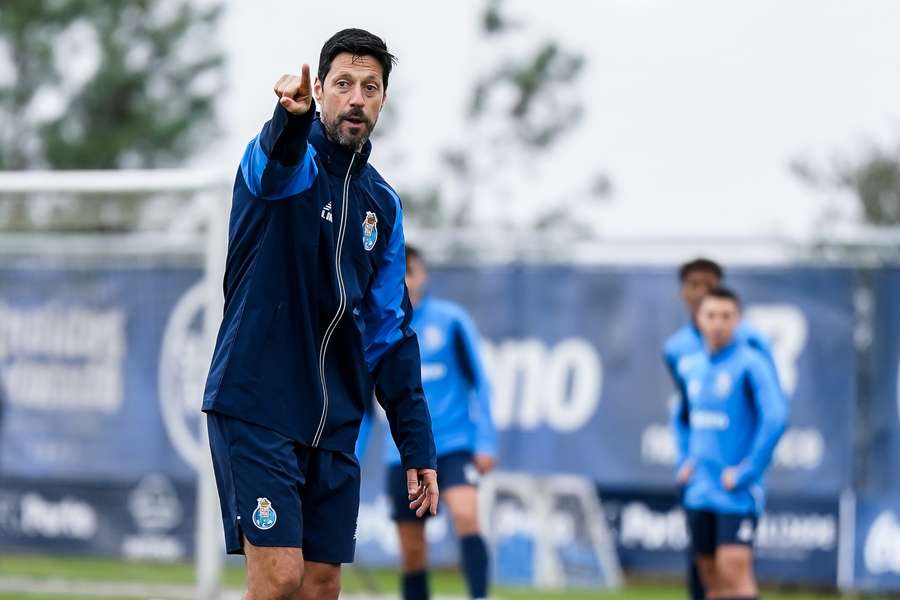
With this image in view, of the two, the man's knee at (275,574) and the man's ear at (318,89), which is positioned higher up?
the man's ear at (318,89)

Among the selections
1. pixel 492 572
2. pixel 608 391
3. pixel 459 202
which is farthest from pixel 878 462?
pixel 459 202

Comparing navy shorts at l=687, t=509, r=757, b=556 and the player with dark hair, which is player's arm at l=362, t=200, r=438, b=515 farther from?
navy shorts at l=687, t=509, r=757, b=556

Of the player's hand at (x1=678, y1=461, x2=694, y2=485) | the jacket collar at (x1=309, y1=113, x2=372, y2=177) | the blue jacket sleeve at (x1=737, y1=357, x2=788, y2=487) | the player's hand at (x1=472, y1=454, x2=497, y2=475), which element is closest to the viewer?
the jacket collar at (x1=309, y1=113, x2=372, y2=177)

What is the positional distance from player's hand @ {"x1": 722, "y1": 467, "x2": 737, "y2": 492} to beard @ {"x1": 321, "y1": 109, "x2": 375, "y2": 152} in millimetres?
4142

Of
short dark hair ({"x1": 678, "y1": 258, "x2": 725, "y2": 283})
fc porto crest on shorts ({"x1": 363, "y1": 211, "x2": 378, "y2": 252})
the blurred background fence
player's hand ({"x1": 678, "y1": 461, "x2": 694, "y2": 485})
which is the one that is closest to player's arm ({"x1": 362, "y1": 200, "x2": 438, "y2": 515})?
fc porto crest on shorts ({"x1": 363, "y1": 211, "x2": 378, "y2": 252})

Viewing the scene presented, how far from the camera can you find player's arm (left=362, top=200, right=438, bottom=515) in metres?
5.69

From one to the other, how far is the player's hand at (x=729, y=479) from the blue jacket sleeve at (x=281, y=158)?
4.24 metres

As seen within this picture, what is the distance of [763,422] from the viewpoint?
873cm

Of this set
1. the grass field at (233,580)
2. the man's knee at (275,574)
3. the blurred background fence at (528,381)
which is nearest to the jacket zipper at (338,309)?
the man's knee at (275,574)

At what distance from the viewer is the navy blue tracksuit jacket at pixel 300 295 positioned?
525cm

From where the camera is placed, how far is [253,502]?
520 centimetres

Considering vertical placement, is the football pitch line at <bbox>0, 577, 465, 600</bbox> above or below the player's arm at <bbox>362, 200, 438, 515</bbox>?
below

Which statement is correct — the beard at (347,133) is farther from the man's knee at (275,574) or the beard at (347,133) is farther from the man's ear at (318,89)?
the man's knee at (275,574)

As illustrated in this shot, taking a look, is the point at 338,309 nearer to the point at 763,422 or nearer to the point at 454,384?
the point at 763,422
